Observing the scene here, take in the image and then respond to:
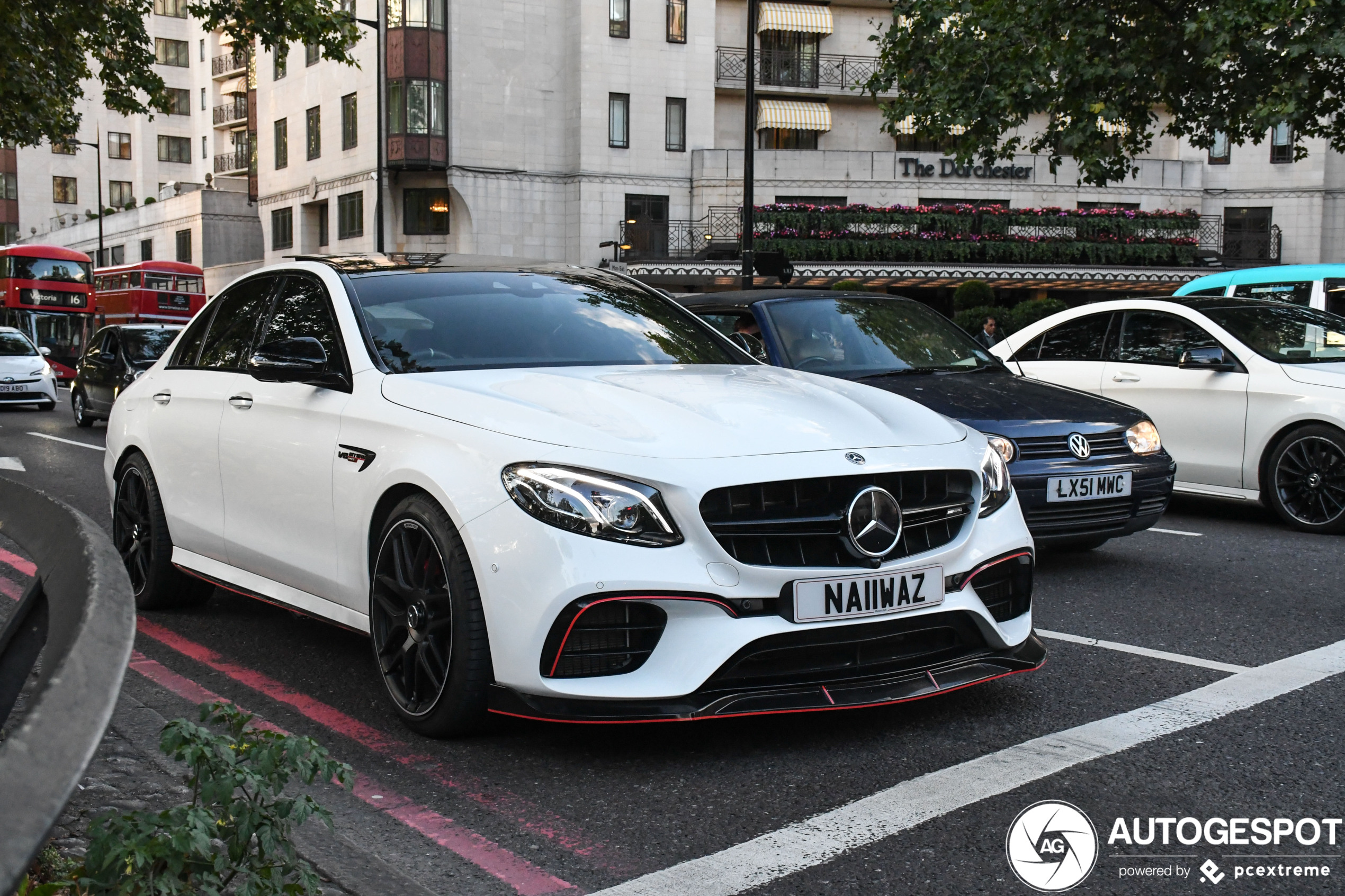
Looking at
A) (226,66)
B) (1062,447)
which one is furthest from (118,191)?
(1062,447)

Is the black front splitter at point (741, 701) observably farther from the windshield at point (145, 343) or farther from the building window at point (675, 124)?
the building window at point (675, 124)

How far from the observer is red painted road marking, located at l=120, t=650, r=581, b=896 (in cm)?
301

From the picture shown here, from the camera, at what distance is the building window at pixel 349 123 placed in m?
43.4

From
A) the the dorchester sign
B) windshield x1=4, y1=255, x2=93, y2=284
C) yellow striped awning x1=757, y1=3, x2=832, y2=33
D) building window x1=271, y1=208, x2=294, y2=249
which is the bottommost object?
windshield x1=4, y1=255, x2=93, y2=284

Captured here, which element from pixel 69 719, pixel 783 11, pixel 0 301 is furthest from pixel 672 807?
pixel 783 11

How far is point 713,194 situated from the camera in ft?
143

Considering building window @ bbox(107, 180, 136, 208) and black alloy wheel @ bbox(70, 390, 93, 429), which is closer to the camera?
black alloy wheel @ bbox(70, 390, 93, 429)

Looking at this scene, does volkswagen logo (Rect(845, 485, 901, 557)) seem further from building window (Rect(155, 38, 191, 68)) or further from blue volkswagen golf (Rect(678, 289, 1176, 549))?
building window (Rect(155, 38, 191, 68))

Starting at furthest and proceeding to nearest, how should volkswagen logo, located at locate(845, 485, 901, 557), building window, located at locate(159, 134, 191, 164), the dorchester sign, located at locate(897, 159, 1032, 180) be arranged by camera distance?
building window, located at locate(159, 134, 191, 164), the dorchester sign, located at locate(897, 159, 1032, 180), volkswagen logo, located at locate(845, 485, 901, 557)

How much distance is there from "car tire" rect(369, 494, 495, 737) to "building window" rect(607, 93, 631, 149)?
39919 mm

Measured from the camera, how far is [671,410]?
4.02m

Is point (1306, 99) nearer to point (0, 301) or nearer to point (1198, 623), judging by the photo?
point (1198, 623)

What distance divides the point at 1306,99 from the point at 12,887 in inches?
680

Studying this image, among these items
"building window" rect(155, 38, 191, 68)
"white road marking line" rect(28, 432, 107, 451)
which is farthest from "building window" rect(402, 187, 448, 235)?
"building window" rect(155, 38, 191, 68)
